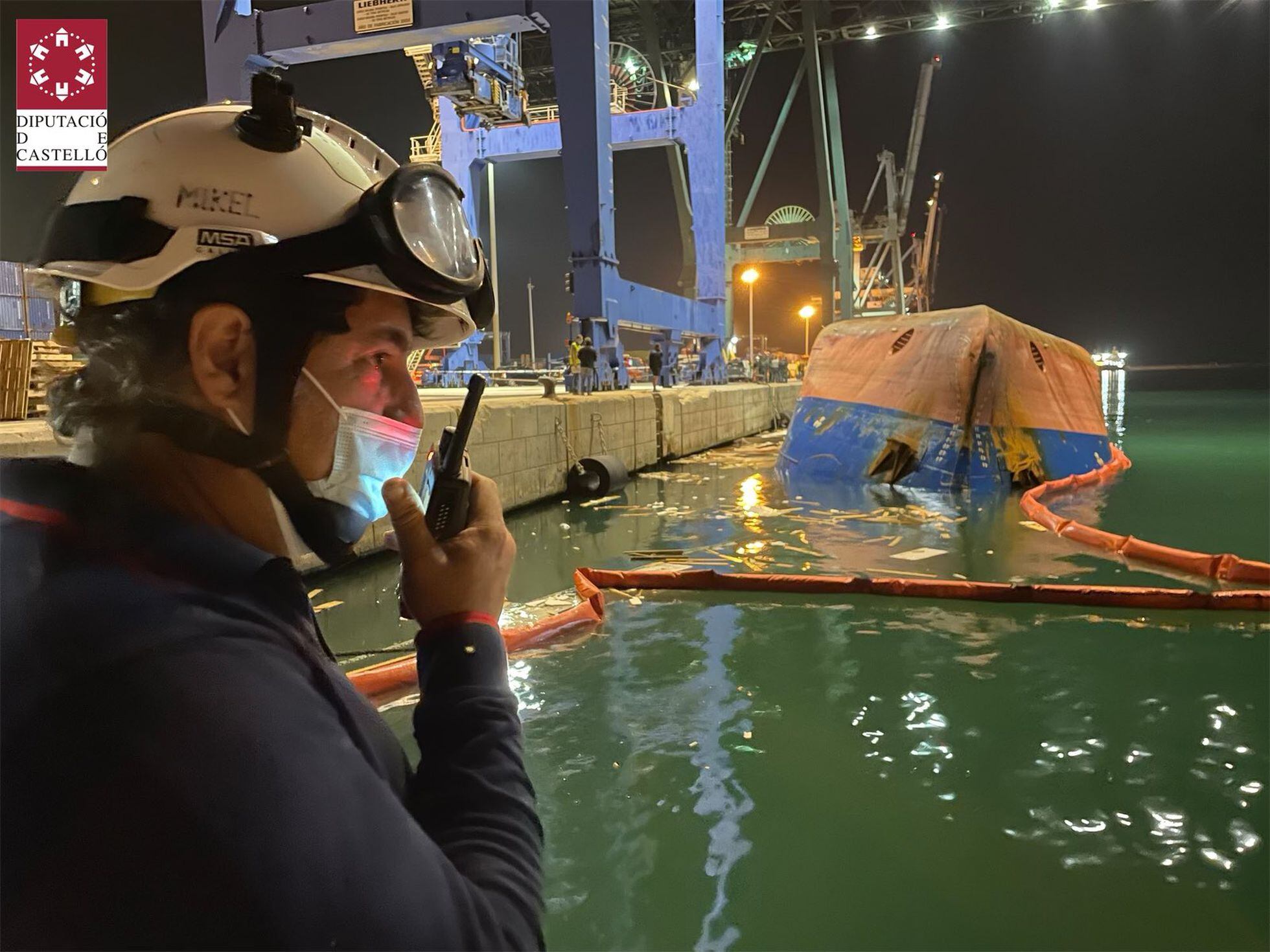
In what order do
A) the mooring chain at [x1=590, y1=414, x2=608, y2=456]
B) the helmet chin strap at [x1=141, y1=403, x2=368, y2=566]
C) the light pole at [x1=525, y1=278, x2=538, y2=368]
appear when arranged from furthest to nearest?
the light pole at [x1=525, y1=278, x2=538, y2=368] < the mooring chain at [x1=590, y1=414, x2=608, y2=456] < the helmet chin strap at [x1=141, y1=403, x2=368, y2=566]

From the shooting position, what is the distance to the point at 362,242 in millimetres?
982

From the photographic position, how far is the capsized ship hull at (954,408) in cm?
952

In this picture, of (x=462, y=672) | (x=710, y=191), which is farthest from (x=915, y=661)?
(x=710, y=191)

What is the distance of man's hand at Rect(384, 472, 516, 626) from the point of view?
1030 millimetres

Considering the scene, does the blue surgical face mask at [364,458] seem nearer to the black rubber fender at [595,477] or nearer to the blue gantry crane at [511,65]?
the black rubber fender at [595,477]

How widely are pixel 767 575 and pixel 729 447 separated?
1110 centimetres

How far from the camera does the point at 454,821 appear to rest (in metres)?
0.91

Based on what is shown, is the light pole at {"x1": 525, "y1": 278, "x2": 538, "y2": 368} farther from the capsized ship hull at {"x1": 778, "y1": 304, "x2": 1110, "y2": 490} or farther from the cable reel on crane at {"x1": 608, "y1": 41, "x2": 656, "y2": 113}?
the capsized ship hull at {"x1": 778, "y1": 304, "x2": 1110, "y2": 490}

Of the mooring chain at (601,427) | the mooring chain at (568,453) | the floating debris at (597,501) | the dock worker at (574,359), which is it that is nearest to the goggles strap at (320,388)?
the floating debris at (597,501)

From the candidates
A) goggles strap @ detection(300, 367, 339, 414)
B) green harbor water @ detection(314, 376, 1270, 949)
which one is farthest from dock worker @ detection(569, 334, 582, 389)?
goggles strap @ detection(300, 367, 339, 414)

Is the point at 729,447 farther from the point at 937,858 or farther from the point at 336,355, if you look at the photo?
the point at 336,355

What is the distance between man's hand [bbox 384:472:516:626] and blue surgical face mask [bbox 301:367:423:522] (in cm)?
3

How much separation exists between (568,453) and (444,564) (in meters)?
8.81

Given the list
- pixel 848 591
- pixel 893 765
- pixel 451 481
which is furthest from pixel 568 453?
pixel 451 481
